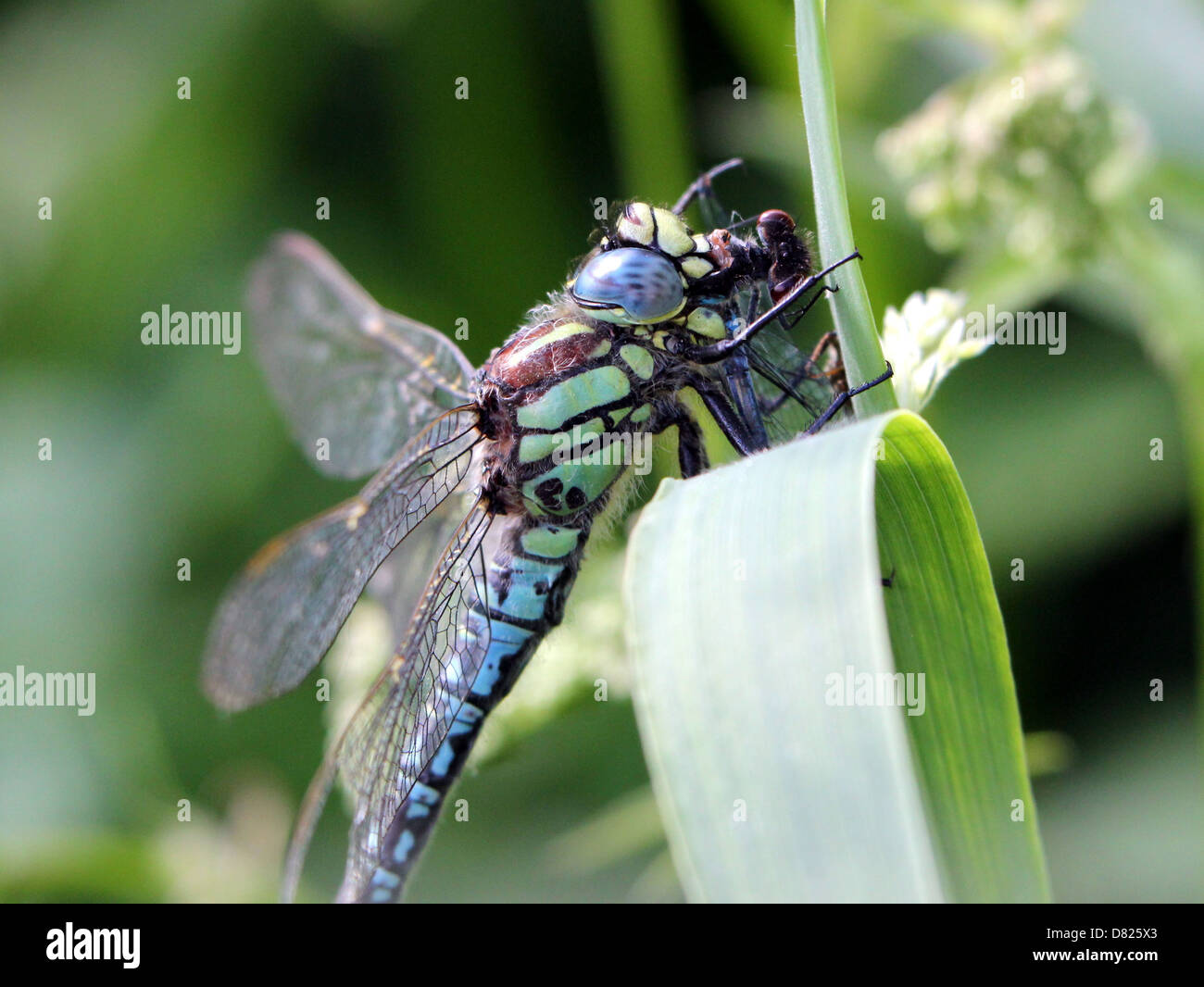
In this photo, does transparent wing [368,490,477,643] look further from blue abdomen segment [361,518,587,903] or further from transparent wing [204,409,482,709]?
blue abdomen segment [361,518,587,903]

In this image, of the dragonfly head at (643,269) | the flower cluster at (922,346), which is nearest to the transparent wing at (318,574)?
the dragonfly head at (643,269)

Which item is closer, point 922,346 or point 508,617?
point 922,346

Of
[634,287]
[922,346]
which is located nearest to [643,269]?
[634,287]

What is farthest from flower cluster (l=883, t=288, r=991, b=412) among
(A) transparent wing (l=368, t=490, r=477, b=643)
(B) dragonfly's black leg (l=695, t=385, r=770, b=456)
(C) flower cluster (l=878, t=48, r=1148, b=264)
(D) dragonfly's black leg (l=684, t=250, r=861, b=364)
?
(A) transparent wing (l=368, t=490, r=477, b=643)

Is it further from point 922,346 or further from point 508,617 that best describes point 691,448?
point 922,346

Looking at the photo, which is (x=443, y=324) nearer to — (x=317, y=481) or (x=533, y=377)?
(x=317, y=481)

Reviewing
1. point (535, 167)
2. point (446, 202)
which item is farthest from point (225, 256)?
point (535, 167)

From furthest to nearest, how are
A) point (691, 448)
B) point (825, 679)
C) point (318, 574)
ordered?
point (318, 574)
point (691, 448)
point (825, 679)

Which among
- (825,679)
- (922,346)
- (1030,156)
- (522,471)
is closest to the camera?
(825,679)
